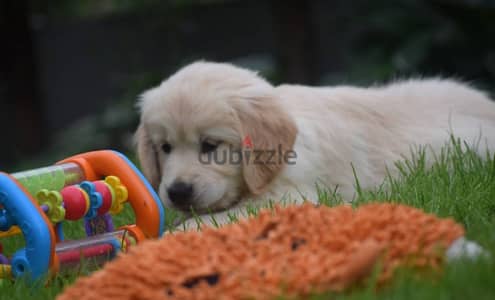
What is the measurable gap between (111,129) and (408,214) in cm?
700

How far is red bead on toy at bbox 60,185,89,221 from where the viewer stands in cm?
299

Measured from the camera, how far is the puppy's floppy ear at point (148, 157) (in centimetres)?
428

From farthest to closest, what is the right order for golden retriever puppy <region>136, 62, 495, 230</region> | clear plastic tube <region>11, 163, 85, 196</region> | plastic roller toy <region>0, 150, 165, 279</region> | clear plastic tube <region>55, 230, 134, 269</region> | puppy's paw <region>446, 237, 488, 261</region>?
golden retriever puppy <region>136, 62, 495, 230</region> < clear plastic tube <region>11, 163, 85, 196</region> < clear plastic tube <region>55, 230, 134, 269</region> < plastic roller toy <region>0, 150, 165, 279</region> < puppy's paw <region>446, 237, 488, 261</region>

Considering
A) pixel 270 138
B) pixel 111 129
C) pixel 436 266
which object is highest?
pixel 436 266

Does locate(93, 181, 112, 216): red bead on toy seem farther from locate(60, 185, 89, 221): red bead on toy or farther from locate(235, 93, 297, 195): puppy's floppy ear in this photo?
locate(235, 93, 297, 195): puppy's floppy ear

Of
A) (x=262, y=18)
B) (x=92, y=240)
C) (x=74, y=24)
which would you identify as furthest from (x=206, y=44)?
(x=92, y=240)

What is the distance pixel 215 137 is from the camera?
3939mm

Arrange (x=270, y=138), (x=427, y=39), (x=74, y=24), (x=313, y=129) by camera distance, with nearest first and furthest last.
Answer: (x=270, y=138) → (x=313, y=129) → (x=427, y=39) → (x=74, y=24)

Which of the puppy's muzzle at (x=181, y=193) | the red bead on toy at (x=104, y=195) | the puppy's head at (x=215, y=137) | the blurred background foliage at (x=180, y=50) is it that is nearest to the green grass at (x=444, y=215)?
the puppy's muzzle at (x=181, y=193)

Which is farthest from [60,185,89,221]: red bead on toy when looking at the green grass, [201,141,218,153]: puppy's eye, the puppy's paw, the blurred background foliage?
the blurred background foliage

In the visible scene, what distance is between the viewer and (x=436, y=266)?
6.74ft

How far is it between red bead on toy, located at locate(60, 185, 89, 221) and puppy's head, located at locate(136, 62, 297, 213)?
2.78 feet

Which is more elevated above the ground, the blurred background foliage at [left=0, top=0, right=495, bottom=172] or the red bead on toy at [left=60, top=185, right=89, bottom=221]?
the red bead on toy at [left=60, top=185, right=89, bottom=221]

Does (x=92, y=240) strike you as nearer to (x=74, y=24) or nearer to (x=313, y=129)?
(x=313, y=129)
